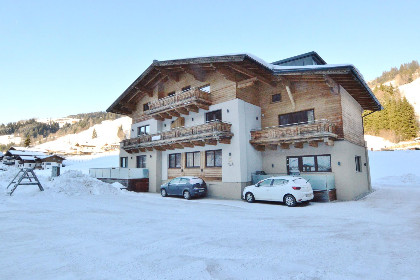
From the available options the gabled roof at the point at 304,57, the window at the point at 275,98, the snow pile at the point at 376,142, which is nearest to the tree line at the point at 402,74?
the snow pile at the point at 376,142

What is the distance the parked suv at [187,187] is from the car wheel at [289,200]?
22.7 ft

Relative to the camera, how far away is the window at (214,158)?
66.5 feet

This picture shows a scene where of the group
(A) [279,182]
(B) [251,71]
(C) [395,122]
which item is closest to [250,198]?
(A) [279,182]

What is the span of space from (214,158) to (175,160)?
509cm

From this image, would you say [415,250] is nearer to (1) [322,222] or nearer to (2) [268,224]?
(1) [322,222]

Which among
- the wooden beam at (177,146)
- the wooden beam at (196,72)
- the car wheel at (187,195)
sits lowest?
the car wheel at (187,195)

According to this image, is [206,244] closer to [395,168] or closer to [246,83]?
[246,83]

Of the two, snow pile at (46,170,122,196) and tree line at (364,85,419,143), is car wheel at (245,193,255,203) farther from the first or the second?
tree line at (364,85,419,143)

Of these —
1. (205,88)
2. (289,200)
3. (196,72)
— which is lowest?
(289,200)

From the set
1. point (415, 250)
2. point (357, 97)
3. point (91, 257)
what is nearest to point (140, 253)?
point (91, 257)

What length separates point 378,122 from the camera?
6612cm

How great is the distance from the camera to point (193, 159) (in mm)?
22344

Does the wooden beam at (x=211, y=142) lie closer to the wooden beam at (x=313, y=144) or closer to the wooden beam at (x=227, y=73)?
the wooden beam at (x=227, y=73)

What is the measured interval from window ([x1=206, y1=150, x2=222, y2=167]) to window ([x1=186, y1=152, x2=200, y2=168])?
1220 mm
